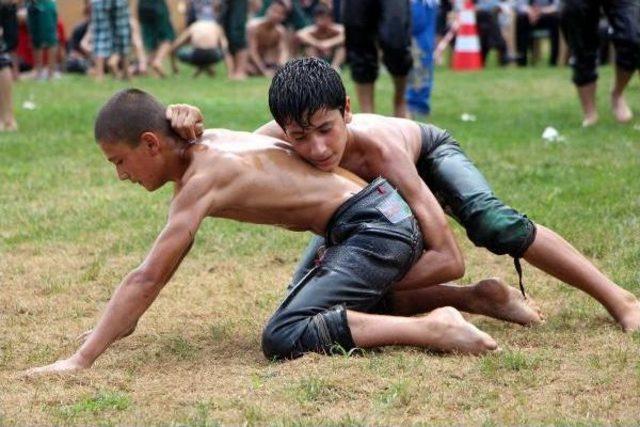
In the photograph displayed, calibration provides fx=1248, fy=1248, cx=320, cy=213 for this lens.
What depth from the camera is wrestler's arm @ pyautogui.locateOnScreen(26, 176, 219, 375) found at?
4105mm

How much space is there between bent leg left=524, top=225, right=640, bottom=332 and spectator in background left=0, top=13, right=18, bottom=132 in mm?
5908

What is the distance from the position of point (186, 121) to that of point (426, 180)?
1.06 metres

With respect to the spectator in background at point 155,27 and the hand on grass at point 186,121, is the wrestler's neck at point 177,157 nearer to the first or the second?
the hand on grass at point 186,121

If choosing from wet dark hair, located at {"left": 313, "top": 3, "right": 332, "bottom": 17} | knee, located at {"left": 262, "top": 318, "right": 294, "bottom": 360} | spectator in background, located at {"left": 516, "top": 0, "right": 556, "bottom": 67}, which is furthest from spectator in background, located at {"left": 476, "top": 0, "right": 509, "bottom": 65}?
knee, located at {"left": 262, "top": 318, "right": 294, "bottom": 360}

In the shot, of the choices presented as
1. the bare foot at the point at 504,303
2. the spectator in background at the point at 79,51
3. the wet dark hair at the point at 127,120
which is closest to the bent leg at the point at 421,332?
the bare foot at the point at 504,303

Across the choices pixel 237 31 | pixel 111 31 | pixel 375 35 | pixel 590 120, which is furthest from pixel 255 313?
pixel 237 31

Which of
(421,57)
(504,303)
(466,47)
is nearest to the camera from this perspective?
(504,303)

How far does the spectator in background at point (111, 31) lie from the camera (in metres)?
17.2

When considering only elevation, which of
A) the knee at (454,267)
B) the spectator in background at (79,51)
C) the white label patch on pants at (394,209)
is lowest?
the spectator in background at (79,51)

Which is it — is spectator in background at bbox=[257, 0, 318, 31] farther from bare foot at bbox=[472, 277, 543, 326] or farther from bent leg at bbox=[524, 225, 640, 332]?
bent leg at bbox=[524, 225, 640, 332]

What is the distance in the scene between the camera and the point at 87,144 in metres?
9.29

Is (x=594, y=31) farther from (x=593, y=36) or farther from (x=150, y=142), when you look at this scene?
(x=150, y=142)

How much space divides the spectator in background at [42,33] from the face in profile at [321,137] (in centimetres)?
1277

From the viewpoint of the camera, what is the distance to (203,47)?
19.0 metres
